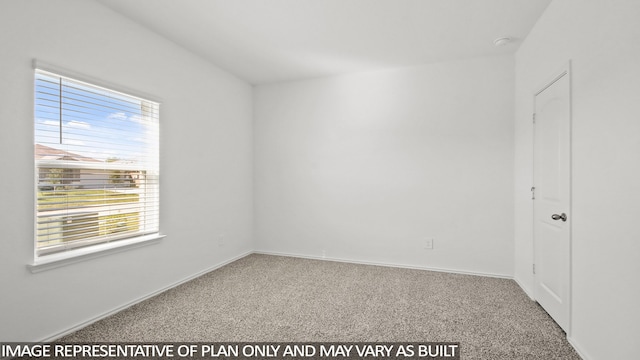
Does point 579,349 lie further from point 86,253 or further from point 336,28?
point 86,253

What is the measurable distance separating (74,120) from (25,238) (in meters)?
0.94

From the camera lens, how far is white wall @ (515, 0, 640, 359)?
1456mm

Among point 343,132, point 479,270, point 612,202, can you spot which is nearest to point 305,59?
point 343,132

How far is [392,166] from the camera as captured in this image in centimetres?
382

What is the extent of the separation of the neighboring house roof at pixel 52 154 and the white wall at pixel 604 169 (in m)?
3.71

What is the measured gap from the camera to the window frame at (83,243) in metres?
1.97

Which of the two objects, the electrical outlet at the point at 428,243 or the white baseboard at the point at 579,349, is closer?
the white baseboard at the point at 579,349

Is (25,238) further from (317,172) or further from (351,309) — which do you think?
(317,172)

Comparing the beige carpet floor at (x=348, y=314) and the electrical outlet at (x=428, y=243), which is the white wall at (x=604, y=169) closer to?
the beige carpet floor at (x=348, y=314)

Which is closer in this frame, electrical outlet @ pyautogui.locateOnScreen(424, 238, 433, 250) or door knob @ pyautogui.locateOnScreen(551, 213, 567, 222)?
door knob @ pyautogui.locateOnScreen(551, 213, 567, 222)

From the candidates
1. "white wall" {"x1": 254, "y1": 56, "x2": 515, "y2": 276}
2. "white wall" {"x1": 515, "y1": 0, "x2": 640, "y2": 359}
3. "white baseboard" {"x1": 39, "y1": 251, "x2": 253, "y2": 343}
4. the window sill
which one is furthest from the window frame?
"white wall" {"x1": 515, "y1": 0, "x2": 640, "y2": 359}

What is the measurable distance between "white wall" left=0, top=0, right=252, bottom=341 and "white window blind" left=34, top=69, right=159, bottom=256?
0.31ft

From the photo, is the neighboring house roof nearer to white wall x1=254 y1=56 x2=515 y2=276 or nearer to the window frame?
the window frame

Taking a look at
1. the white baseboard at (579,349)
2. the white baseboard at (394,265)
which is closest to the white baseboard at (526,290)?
the white baseboard at (394,265)
